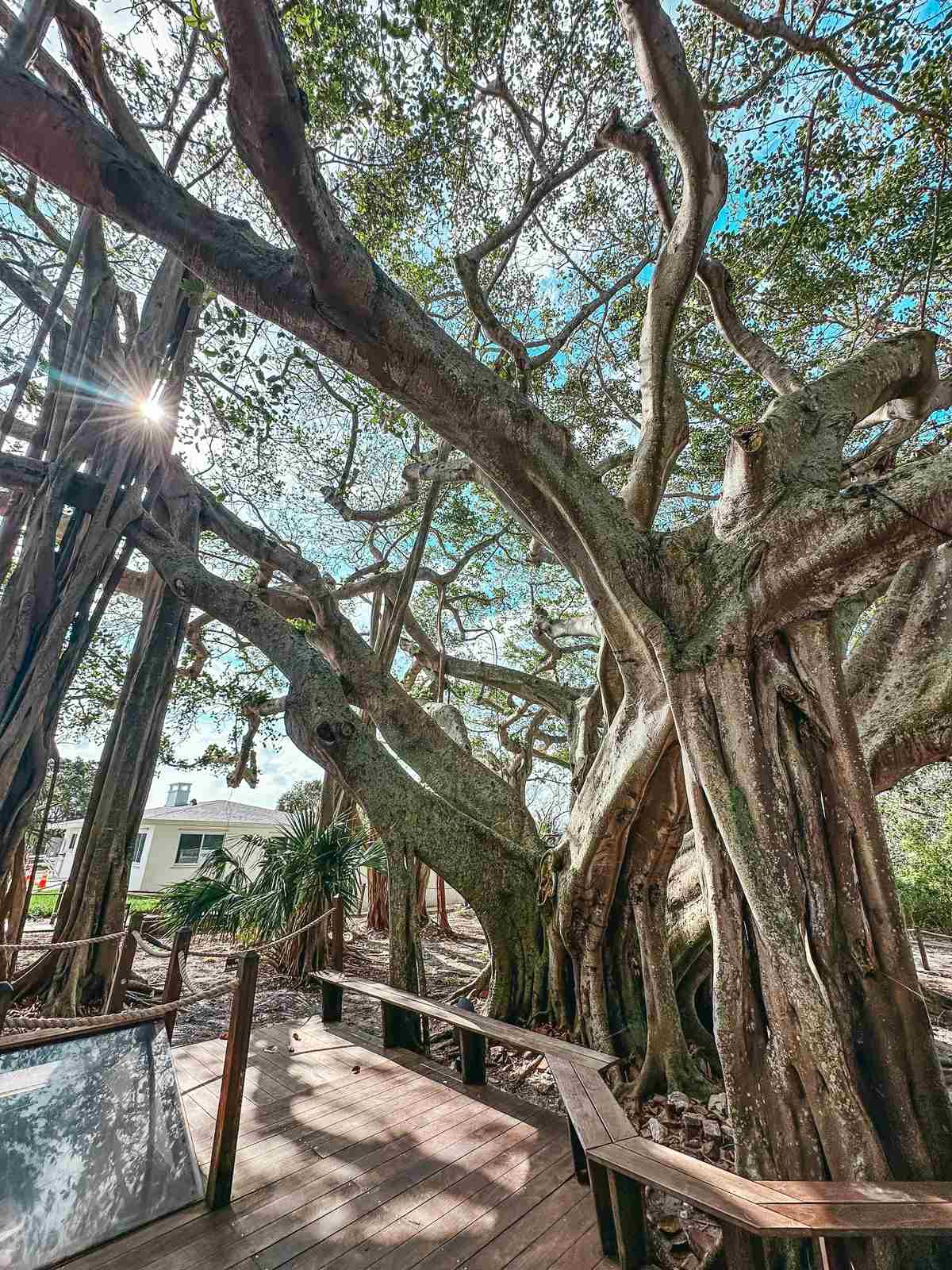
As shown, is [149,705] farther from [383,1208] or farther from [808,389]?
[808,389]

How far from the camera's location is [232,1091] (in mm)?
2115

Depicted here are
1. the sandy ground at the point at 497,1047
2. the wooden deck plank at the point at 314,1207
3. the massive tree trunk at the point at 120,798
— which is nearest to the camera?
the wooden deck plank at the point at 314,1207

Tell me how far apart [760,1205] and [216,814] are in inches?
815

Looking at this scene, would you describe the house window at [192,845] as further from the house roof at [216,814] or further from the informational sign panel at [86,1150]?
the informational sign panel at [86,1150]

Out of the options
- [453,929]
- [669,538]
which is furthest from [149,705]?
[453,929]

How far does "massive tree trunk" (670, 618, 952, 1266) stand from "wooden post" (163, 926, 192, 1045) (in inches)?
123

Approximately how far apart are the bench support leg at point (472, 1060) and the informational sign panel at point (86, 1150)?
1.39m

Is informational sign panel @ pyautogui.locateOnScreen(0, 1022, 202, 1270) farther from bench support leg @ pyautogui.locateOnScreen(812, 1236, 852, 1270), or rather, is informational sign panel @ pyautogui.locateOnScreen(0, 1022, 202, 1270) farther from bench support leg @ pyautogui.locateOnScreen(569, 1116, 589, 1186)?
bench support leg @ pyautogui.locateOnScreen(812, 1236, 852, 1270)

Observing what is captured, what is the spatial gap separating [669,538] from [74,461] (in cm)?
441

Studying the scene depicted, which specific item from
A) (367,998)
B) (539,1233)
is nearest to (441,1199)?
(539,1233)

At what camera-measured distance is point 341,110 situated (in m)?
4.54

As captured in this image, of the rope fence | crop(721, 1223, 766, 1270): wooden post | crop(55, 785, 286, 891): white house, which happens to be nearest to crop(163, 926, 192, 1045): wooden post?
the rope fence

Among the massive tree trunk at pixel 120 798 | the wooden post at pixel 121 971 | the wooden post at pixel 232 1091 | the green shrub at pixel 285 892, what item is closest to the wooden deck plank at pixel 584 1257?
the wooden post at pixel 232 1091

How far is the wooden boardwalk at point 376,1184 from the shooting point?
1838 millimetres
